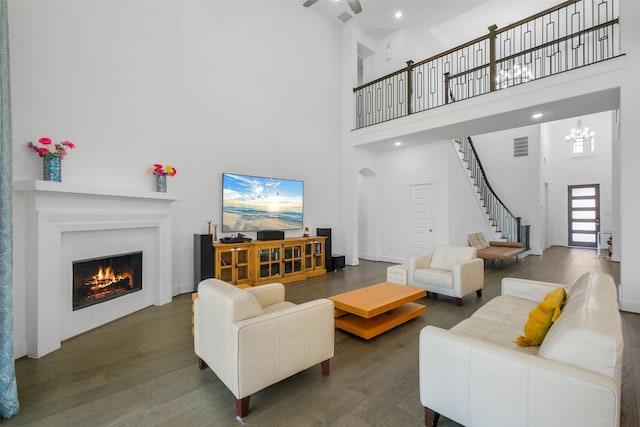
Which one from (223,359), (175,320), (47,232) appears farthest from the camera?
→ (175,320)

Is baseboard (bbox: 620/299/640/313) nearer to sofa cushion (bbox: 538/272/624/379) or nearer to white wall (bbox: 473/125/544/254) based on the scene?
sofa cushion (bbox: 538/272/624/379)

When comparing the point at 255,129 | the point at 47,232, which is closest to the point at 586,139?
the point at 255,129

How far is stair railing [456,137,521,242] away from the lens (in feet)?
26.6

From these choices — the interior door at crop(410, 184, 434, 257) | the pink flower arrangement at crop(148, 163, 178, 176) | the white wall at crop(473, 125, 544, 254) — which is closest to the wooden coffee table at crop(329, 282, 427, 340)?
the pink flower arrangement at crop(148, 163, 178, 176)

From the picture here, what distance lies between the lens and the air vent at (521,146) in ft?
30.5

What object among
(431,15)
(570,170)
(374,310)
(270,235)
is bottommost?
(374,310)

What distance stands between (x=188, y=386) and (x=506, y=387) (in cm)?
210

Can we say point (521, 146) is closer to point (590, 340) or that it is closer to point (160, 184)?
point (590, 340)

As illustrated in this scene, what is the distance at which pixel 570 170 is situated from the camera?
10.9 m

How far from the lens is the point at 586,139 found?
32.2ft

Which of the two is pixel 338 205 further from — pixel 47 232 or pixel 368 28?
pixel 47 232

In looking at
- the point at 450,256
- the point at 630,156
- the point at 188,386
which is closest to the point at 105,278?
the point at 188,386

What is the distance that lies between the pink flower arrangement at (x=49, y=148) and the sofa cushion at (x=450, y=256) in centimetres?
508

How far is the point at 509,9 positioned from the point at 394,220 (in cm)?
594
